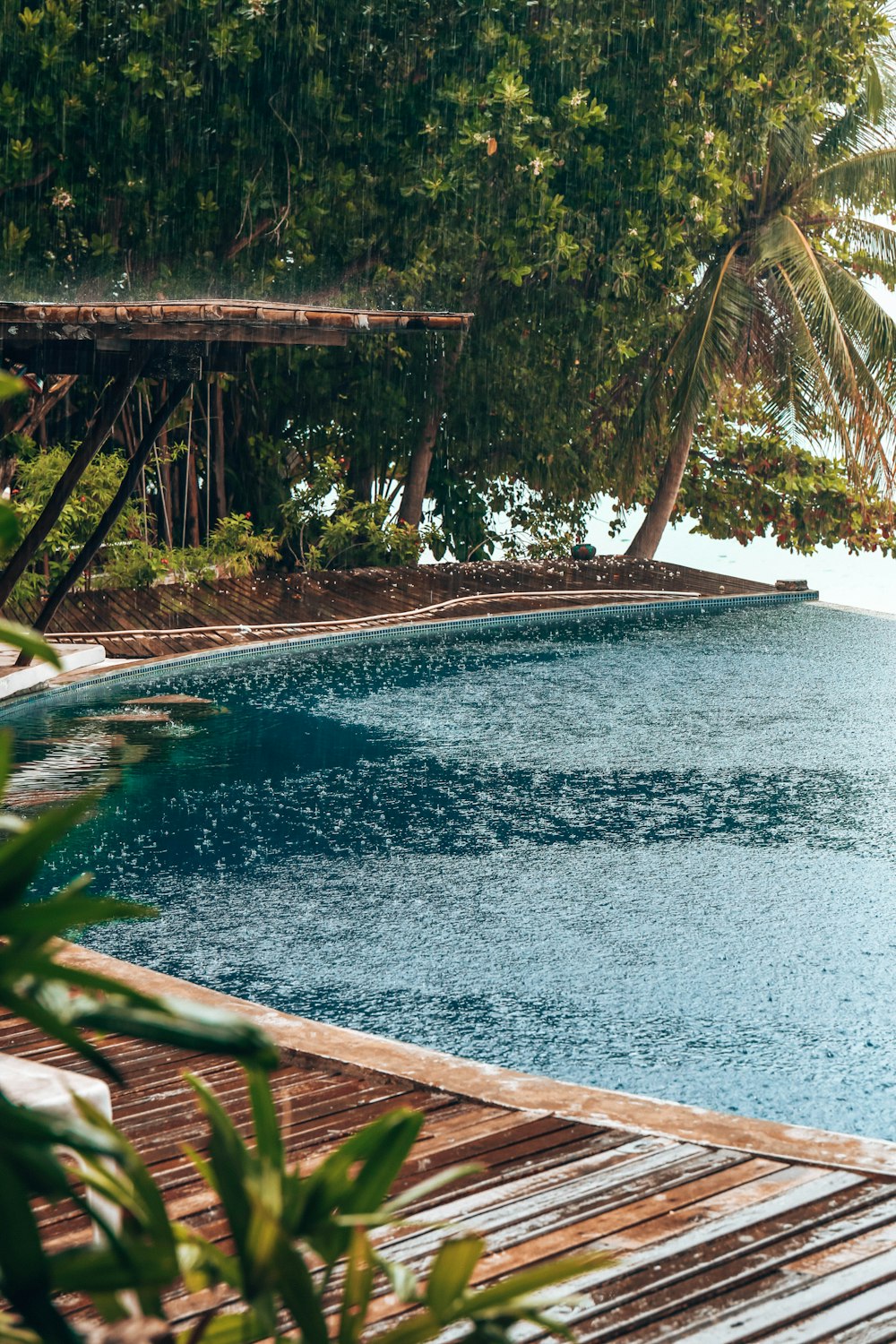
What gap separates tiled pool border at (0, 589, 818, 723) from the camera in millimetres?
10133

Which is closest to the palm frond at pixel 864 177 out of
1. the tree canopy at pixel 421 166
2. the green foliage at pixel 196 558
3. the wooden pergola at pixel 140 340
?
the tree canopy at pixel 421 166

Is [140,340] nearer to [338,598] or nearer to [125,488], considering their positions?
[125,488]

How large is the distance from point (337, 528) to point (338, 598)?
1552 mm

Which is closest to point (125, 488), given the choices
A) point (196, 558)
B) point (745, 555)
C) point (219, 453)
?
point (196, 558)

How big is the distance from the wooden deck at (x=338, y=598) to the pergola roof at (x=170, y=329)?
267cm

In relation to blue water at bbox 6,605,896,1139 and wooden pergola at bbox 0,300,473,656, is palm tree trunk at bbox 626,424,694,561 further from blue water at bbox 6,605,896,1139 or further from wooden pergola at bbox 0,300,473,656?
wooden pergola at bbox 0,300,473,656

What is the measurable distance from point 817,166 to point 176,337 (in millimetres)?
10577

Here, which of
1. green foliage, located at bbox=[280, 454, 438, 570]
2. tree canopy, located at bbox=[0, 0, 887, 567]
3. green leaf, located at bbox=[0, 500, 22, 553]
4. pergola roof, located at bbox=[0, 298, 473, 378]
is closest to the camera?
green leaf, located at bbox=[0, 500, 22, 553]

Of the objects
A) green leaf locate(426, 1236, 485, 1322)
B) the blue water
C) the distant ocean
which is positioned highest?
green leaf locate(426, 1236, 485, 1322)

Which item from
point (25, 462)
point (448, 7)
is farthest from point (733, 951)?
point (448, 7)

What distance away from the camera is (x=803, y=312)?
606 inches

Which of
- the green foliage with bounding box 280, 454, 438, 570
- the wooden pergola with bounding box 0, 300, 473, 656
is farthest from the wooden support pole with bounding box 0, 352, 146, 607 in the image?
the green foliage with bounding box 280, 454, 438, 570

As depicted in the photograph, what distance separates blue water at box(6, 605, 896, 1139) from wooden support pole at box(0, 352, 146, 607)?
989 mm

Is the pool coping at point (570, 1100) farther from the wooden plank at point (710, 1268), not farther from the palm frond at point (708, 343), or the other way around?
the palm frond at point (708, 343)
